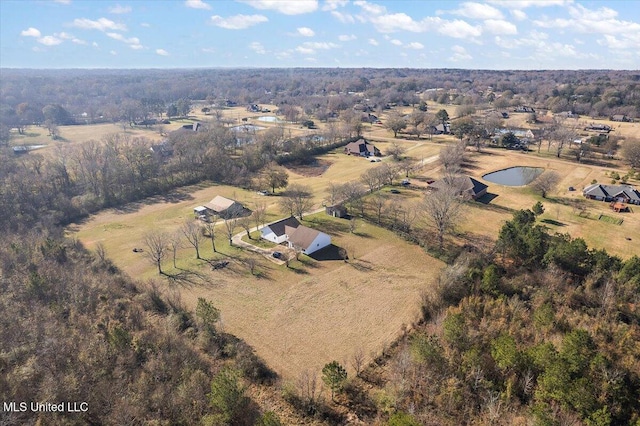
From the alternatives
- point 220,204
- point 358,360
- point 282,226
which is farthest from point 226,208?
point 358,360

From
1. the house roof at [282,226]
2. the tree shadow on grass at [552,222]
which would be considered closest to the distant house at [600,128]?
the tree shadow on grass at [552,222]

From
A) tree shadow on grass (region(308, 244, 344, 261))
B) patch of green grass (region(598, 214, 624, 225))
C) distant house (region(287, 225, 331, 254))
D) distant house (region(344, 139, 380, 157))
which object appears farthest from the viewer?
distant house (region(344, 139, 380, 157))

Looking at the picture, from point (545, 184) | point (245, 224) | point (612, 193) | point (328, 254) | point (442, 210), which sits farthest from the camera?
point (545, 184)

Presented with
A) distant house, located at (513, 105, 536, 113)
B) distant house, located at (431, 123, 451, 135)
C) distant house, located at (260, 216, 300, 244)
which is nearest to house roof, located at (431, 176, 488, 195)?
distant house, located at (260, 216, 300, 244)

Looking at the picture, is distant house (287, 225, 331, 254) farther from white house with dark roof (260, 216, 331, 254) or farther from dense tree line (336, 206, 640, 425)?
dense tree line (336, 206, 640, 425)

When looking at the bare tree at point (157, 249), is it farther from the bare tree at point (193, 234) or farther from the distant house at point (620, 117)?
the distant house at point (620, 117)

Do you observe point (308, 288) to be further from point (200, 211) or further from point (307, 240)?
point (200, 211)
